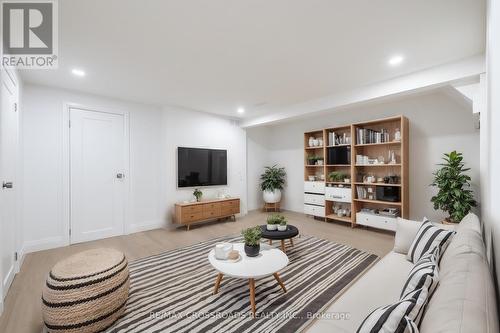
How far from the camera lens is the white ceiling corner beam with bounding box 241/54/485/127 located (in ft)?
8.33

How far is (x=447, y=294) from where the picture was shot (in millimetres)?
802

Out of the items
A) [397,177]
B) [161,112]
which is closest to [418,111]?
[397,177]

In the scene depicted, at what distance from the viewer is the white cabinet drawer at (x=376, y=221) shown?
3.69 meters

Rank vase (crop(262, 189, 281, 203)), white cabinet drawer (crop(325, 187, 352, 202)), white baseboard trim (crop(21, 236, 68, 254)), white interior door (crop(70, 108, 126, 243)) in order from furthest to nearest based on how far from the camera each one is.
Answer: vase (crop(262, 189, 281, 203))
white cabinet drawer (crop(325, 187, 352, 202))
white interior door (crop(70, 108, 126, 243))
white baseboard trim (crop(21, 236, 68, 254))

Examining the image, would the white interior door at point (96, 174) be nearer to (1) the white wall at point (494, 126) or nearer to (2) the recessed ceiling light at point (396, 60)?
(2) the recessed ceiling light at point (396, 60)

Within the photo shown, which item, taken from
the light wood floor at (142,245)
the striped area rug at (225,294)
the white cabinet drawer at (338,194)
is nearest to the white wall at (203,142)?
the light wood floor at (142,245)

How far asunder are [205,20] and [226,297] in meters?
2.45

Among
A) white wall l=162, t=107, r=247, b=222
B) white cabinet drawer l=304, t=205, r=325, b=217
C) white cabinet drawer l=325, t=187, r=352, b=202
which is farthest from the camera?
white cabinet drawer l=304, t=205, r=325, b=217

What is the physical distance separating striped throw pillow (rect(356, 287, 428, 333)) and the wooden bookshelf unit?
11.0 feet

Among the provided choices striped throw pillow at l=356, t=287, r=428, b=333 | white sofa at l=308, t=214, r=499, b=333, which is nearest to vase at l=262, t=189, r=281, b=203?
white sofa at l=308, t=214, r=499, b=333

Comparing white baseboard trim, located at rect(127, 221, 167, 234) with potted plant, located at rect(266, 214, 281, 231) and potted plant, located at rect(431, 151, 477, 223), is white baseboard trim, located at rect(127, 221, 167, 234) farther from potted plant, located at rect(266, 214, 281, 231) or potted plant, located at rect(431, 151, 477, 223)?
potted plant, located at rect(431, 151, 477, 223)

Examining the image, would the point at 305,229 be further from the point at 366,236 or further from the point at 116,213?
the point at 116,213

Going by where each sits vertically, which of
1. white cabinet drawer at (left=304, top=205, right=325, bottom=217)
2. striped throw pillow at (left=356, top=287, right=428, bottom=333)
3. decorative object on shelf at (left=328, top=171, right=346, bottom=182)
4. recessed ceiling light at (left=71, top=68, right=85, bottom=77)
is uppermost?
recessed ceiling light at (left=71, top=68, right=85, bottom=77)

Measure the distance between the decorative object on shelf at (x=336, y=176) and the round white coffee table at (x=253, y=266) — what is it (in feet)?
9.41
